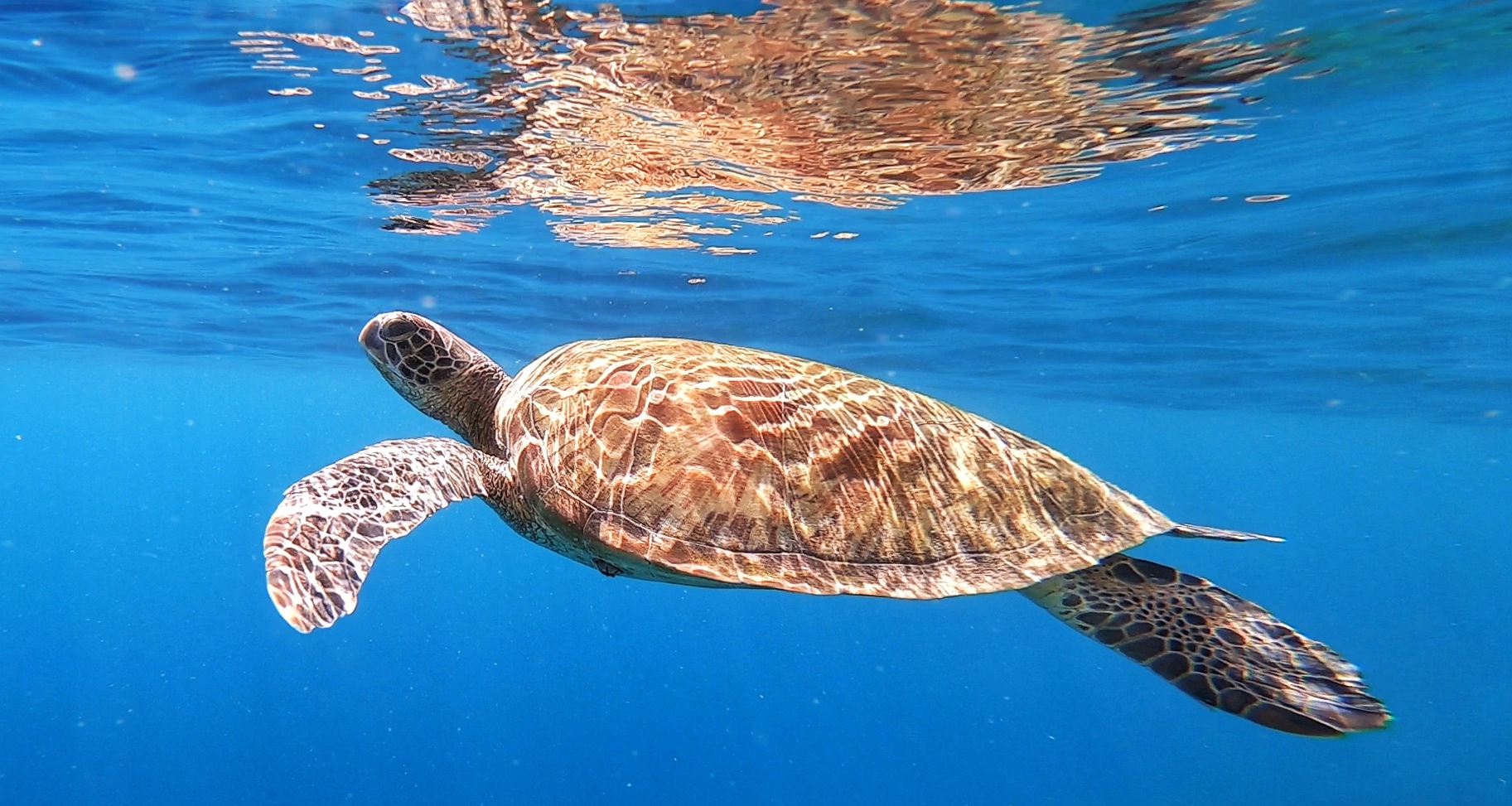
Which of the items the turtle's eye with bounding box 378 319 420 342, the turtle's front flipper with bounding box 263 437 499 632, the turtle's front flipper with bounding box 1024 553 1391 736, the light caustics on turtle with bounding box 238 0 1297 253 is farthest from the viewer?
the light caustics on turtle with bounding box 238 0 1297 253

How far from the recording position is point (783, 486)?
4.27m

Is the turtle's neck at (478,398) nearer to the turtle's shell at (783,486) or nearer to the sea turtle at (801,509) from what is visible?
the sea turtle at (801,509)

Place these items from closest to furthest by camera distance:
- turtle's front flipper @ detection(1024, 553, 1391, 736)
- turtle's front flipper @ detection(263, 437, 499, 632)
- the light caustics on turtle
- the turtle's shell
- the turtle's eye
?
1. turtle's front flipper @ detection(263, 437, 499, 632)
2. turtle's front flipper @ detection(1024, 553, 1391, 736)
3. the turtle's shell
4. the turtle's eye
5. the light caustics on turtle

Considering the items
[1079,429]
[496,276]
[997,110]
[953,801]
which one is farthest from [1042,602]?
[953,801]

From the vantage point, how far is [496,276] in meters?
16.1

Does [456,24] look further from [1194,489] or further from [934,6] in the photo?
[1194,489]

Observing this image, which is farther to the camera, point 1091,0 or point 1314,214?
point 1314,214

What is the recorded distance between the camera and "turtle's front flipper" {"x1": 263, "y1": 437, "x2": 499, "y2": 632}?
3484 millimetres

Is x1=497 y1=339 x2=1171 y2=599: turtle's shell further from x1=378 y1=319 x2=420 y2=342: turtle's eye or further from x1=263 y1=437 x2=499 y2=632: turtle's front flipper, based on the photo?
x1=378 y1=319 x2=420 y2=342: turtle's eye

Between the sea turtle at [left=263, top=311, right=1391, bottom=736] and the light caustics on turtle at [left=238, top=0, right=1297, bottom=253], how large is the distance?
10.4 ft

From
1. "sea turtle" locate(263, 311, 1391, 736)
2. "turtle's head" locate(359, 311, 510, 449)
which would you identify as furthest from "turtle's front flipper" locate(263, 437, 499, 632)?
"turtle's head" locate(359, 311, 510, 449)

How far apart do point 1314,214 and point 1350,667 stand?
9040mm

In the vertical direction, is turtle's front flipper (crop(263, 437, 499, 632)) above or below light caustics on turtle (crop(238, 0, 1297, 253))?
below

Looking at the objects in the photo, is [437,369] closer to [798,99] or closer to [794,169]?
[798,99]
